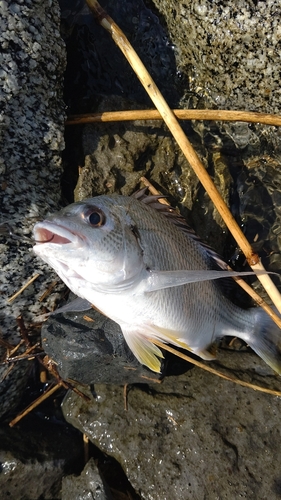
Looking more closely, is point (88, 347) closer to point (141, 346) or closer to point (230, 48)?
point (141, 346)

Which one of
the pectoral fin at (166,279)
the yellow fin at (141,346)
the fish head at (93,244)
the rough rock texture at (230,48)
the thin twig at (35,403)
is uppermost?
the rough rock texture at (230,48)

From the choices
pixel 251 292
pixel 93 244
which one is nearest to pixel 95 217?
pixel 93 244

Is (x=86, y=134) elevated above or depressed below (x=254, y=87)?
below

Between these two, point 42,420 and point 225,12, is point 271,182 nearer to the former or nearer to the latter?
point 225,12

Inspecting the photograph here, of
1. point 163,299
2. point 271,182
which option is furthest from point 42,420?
point 271,182

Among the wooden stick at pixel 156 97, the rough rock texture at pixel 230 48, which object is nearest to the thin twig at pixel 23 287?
the wooden stick at pixel 156 97

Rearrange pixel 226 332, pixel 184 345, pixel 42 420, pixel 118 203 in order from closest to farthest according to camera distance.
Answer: pixel 118 203 → pixel 184 345 → pixel 226 332 → pixel 42 420

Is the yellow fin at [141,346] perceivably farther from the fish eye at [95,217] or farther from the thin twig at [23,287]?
the thin twig at [23,287]

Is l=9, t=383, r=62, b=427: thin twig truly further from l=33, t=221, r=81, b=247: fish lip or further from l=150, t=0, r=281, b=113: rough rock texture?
l=150, t=0, r=281, b=113: rough rock texture

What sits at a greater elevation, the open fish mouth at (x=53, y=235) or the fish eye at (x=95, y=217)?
the fish eye at (x=95, y=217)
